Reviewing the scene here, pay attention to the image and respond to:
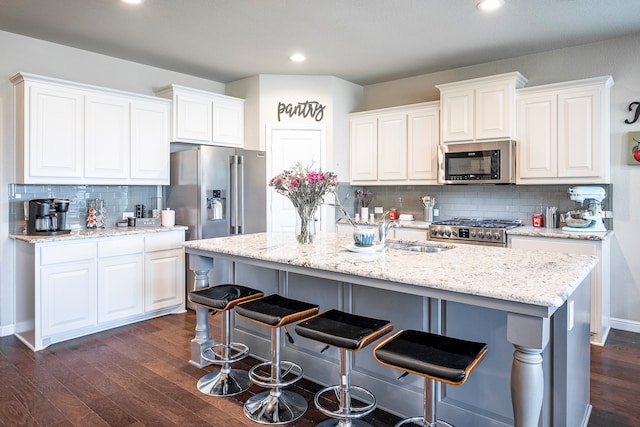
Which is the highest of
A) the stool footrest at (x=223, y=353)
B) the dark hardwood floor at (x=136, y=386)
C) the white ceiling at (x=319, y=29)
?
the white ceiling at (x=319, y=29)

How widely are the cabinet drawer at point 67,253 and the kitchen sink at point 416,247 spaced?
2.58m

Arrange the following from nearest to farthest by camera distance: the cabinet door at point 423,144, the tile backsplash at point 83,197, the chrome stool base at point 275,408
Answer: the chrome stool base at point 275,408 < the tile backsplash at point 83,197 < the cabinet door at point 423,144

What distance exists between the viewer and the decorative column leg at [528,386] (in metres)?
1.52

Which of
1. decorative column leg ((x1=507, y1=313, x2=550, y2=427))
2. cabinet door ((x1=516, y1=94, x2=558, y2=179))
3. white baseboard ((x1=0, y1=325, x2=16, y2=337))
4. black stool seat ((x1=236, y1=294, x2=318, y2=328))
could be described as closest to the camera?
decorative column leg ((x1=507, y1=313, x2=550, y2=427))

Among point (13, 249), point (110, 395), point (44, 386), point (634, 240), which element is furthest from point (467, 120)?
point (13, 249)

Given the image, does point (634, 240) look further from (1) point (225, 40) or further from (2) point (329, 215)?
(1) point (225, 40)

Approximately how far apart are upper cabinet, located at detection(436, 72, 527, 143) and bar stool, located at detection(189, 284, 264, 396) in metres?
2.85

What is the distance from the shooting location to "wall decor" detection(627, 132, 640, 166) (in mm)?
3740

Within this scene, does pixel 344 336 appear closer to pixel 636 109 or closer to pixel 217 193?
pixel 217 193

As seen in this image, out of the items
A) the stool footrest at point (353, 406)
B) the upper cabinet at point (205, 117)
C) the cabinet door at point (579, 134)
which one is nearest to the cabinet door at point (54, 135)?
the upper cabinet at point (205, 117)

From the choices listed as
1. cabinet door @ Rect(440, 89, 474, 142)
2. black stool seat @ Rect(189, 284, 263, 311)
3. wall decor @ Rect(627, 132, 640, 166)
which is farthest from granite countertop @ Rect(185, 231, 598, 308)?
wall decor @ Rect(627, 132, 640, 166)

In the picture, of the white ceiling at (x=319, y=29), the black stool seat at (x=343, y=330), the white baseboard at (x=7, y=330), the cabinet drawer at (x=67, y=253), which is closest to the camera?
the black stool seat at (x=343, y=330)

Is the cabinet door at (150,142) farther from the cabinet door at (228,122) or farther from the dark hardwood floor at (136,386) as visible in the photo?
the dark hardwood floor at (136,386)

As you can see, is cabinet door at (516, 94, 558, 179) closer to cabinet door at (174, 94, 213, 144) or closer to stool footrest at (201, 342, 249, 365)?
stool footrest at (201, 342, 249, 365)
